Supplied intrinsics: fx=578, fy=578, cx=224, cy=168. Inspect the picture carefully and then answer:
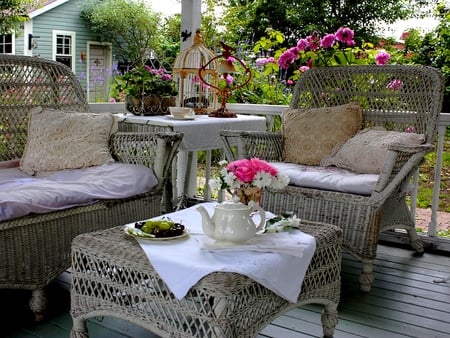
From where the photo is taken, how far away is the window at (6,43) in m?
8.18

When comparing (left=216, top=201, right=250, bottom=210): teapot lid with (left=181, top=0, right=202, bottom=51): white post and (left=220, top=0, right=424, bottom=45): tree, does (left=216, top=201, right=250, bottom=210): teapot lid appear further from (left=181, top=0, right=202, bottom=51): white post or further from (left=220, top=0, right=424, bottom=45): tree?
(left=220, top=0, right=424, bottom=45): tree

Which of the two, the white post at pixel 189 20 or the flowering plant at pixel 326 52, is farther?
the white post at pixel 189 20

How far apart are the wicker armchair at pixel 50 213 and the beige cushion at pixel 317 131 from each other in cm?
84

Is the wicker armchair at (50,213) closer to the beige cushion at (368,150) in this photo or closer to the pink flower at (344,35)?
the beige cushion at (368,150)

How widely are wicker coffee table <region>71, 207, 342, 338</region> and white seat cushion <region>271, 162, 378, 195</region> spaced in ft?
2.36

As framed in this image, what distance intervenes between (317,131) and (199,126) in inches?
27.9

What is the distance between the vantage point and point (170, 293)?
1711mm

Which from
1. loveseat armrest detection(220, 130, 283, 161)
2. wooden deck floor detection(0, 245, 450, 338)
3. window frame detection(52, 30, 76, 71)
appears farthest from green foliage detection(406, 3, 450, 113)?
window frame detection(52, 30, 76, 71)

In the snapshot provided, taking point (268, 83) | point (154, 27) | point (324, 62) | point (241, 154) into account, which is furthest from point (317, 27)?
point (241, 154)

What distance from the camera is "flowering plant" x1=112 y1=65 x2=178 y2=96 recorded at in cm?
378

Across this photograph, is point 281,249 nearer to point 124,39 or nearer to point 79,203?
point 79,203

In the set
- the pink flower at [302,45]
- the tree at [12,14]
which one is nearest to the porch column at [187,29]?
the pink flower at [302,45]

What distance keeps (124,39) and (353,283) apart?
7735 millimetres

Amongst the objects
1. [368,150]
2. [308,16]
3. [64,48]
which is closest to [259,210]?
[368,150]
